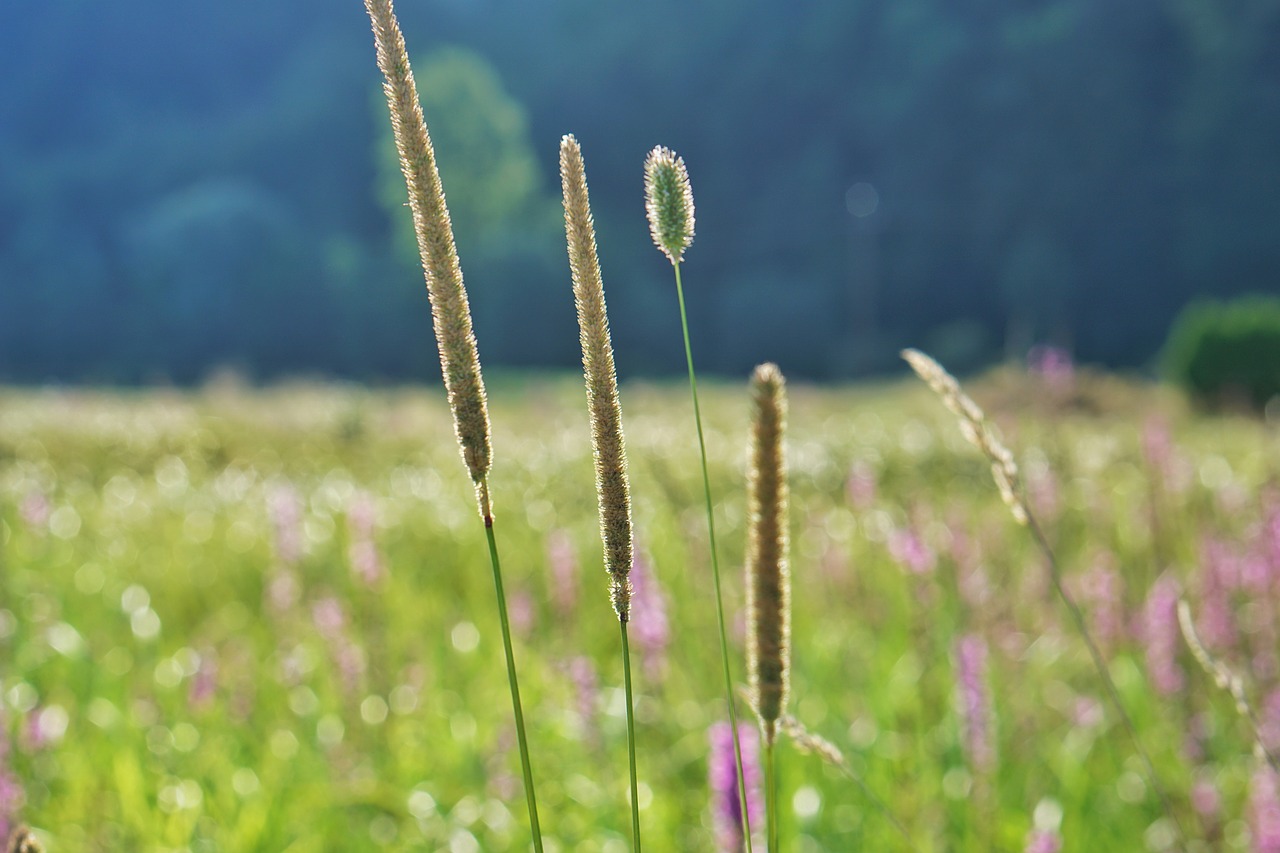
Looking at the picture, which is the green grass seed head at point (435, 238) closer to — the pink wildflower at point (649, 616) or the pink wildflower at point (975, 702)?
the pink wildflower at point (649, 616)

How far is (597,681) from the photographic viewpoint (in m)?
3.45

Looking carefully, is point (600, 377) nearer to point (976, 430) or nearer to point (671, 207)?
point (671, 207)

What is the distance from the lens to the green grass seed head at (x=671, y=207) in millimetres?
743

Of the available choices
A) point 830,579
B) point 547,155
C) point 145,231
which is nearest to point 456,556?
point 830,579

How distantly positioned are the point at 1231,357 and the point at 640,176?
27186mm

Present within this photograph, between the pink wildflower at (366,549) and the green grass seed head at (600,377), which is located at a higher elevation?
the green grass seed head at (600,377)

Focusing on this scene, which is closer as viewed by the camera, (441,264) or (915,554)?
(441,264)

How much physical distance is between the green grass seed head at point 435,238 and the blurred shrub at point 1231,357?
2205cm

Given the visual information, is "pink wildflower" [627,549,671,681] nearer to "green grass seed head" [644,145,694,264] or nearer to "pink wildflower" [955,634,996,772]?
"pink wildflower" [955,634,996,772]

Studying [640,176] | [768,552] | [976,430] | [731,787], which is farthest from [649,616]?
[640,176]

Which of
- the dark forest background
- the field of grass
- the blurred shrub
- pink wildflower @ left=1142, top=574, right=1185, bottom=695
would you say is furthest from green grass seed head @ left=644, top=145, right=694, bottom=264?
Result: the dark forest background

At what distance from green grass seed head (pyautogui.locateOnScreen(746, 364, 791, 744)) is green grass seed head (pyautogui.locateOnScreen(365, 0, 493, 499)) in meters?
0.17

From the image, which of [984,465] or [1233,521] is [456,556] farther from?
[984,465]

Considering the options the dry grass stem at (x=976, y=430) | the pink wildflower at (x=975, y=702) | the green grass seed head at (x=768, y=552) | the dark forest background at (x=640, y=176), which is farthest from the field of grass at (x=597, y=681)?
the dark forest background at (x=640, y=176)
